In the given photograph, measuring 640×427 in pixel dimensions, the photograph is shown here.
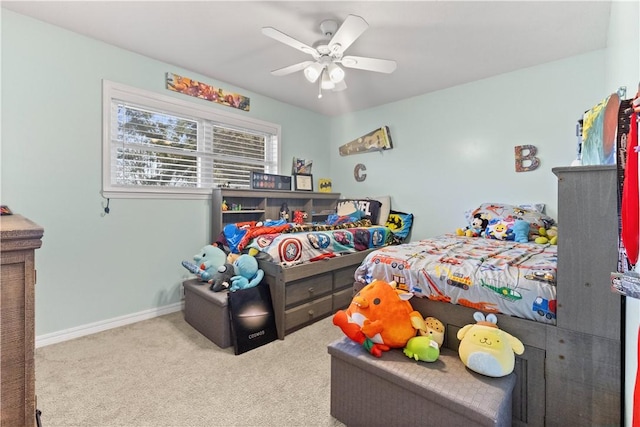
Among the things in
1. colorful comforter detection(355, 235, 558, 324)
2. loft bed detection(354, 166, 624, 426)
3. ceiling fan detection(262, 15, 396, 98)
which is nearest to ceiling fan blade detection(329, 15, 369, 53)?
ceiling fan detection(262, 15, 396, 98)

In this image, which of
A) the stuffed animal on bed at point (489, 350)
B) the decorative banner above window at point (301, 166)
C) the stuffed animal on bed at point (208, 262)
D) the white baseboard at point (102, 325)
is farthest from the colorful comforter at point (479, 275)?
the decorative banner above window at point (301, 166)

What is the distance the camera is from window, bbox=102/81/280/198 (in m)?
2.53

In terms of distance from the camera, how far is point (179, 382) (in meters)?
1.73

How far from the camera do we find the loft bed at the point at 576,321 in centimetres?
112

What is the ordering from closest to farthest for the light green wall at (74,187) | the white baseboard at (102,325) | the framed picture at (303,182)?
the light green wall at (74,187) < the white baseboard at (102,325) < the framed picture at (303,182)

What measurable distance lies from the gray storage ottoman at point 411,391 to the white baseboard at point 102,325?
81.4 inches

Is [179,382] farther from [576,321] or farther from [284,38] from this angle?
[284,38]

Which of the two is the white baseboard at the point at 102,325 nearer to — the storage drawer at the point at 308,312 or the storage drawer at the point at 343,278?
the storage drawer at the point at 308,312

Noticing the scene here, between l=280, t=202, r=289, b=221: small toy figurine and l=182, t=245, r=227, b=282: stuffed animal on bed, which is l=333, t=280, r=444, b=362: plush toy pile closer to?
l=182, t=245, r=227, b=282: stuffed animal on bed

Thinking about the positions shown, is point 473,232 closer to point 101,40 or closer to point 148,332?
point 148,332

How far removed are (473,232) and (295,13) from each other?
7.88 feet

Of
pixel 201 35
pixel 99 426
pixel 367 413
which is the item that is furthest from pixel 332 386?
pixel 201 35

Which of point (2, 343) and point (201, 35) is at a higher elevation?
point (201, 35)

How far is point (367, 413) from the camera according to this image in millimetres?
1350
